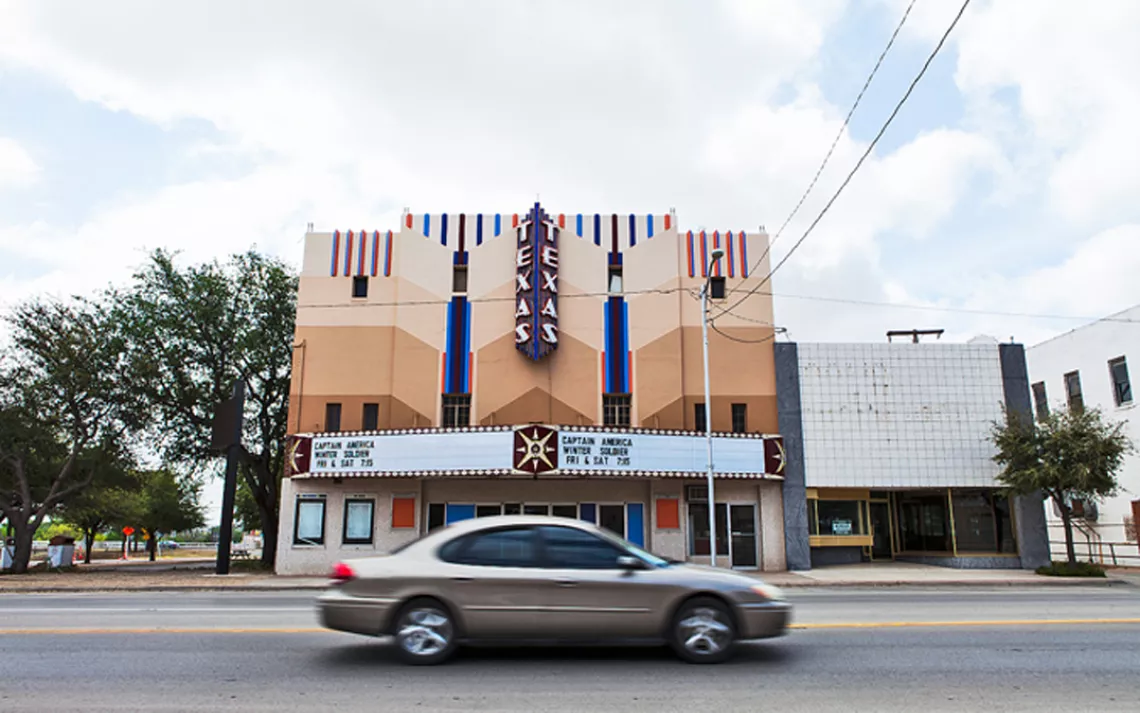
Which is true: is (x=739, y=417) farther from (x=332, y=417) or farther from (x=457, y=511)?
(x=332, y=417)

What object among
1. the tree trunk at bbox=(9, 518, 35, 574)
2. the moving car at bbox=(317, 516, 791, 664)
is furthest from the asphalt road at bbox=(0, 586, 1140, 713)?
the tree trunk at bbox=(9, 518, 35, 574)

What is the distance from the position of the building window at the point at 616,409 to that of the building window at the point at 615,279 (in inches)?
141

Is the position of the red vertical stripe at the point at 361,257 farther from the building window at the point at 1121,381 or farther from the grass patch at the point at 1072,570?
the building window at the point at 1121,381

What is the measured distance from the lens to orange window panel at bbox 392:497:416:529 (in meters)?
24.1

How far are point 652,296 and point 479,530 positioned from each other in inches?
723

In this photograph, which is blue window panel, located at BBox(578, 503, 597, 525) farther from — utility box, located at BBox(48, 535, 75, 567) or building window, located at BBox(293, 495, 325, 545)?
utility box, located at BBox(48, 535, 75, 567)

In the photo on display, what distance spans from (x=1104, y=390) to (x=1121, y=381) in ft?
3.47

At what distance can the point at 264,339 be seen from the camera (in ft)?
95.9

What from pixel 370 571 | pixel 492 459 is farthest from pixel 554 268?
pixel 370 571

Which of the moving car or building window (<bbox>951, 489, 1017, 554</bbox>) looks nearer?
the moving car

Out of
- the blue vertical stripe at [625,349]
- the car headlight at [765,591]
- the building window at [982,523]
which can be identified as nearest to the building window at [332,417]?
the blue vertical stripe at [625,349]

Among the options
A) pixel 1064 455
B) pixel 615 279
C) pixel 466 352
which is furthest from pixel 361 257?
pixel 1064 455

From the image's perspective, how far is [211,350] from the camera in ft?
94.1

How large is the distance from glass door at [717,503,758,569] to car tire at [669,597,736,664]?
16.9m
